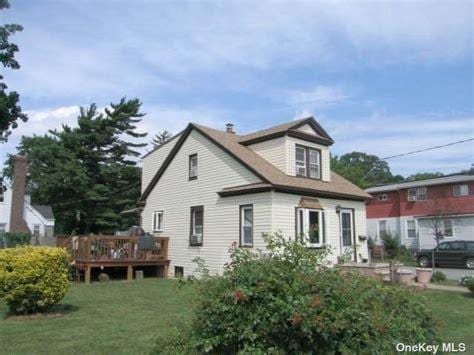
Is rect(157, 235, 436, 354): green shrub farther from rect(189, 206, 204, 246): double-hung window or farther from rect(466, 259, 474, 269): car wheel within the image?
rect(466, 259, 474, 269): car wheel

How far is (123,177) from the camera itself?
43250 mm

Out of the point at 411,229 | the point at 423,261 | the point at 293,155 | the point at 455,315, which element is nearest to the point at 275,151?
the point at 293,155

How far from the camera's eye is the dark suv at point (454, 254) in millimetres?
23906

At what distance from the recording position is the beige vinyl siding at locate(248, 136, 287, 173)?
→ 1795 centimetres

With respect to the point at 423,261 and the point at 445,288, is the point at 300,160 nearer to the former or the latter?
the point at 445,288

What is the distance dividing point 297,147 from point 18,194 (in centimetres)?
2699

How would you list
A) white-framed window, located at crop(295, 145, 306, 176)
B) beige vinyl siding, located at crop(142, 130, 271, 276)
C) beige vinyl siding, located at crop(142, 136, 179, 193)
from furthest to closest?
beige vinyl siding, located at crop(142, 136, 179, 193) < white-framed window, located at crop(295, 145, 306, 176) < beige vinyl siding, located at crop(142, 130, 271, 276)

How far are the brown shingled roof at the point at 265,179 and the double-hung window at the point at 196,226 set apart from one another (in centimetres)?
181

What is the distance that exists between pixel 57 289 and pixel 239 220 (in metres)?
8.40

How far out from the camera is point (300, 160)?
1855cm

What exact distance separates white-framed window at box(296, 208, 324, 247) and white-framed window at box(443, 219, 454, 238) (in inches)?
705

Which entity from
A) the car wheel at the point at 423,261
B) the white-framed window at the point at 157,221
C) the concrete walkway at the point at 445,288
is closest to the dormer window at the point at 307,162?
the concrete walkway at the point at 445,288

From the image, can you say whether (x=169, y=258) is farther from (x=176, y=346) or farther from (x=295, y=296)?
(x=295, y=296)

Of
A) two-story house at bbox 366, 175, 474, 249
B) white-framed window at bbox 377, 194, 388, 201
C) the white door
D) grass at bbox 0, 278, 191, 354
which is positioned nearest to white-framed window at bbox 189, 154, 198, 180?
the white door
